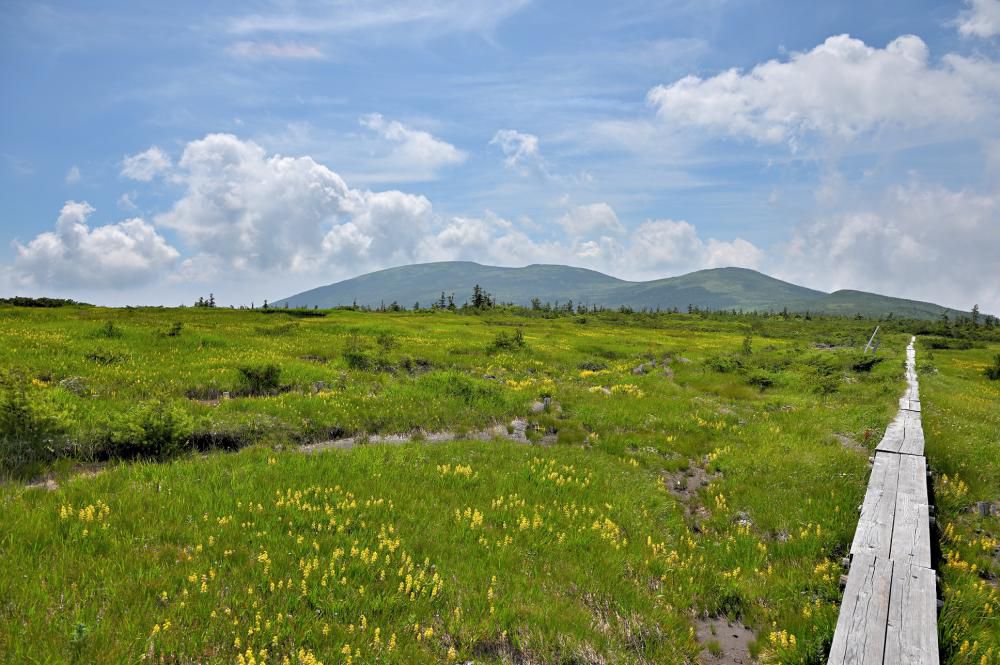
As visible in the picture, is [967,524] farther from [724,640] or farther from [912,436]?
[724,640]

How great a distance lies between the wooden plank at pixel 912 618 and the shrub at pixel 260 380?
18.5 m

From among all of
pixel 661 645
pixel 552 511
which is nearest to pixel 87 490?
pixel 552 511

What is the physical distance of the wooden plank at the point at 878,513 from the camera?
698 centimetres

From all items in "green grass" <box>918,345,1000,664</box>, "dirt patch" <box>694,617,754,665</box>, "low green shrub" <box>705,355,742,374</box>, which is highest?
"low green shrub" <box>705,355,742,374</box>

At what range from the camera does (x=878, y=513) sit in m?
8.05

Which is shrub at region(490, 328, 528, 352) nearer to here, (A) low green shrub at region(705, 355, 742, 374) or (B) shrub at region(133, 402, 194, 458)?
(A) low green shrub at region(705, 355, 742, 374)

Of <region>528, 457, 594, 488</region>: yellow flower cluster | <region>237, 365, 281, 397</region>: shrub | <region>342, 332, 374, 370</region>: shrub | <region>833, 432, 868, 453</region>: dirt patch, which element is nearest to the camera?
<region>528, 457, 594, 488</region>: yellow flower cluster

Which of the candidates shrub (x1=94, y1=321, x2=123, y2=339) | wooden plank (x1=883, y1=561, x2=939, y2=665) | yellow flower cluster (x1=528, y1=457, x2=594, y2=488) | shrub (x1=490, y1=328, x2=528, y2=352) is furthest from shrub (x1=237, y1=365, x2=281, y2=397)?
wooden plank (x1=883, y1=561, x2=939, y2=665)

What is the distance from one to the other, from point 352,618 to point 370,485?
4048 mm

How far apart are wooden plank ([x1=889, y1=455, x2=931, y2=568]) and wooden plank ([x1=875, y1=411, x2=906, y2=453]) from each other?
1.26m

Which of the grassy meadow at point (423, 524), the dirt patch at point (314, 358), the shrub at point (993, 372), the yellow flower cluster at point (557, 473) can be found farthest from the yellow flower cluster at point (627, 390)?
the shrub at point (993, 372)

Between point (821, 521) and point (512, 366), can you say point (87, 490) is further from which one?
point (512, 366)

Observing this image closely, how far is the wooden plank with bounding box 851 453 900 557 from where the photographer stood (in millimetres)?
6984

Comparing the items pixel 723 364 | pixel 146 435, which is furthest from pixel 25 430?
pixel 723 364
